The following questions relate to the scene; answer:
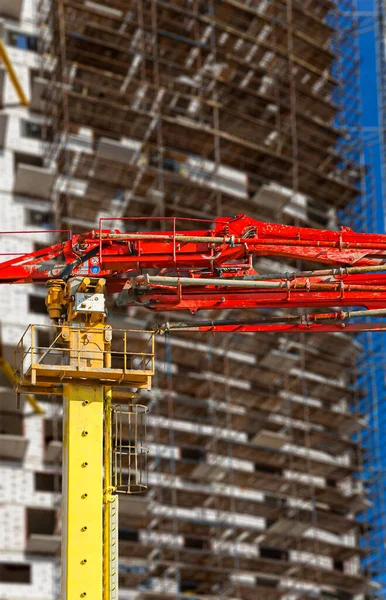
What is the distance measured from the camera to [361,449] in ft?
206

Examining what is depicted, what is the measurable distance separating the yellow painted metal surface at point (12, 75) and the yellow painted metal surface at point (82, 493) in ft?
105

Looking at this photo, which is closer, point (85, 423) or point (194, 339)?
point (85, 423)

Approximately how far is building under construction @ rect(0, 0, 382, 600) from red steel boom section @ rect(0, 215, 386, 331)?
75.7 ft

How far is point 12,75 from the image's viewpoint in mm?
55812

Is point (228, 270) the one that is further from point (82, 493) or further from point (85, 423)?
point (82, 493)

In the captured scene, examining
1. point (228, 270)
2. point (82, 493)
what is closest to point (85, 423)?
point (82, 493)

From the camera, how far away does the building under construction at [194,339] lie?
52.4 meters

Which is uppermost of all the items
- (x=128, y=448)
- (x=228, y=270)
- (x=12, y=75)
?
(x=12, y=75)

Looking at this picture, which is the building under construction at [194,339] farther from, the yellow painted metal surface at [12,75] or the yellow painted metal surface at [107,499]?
the yellow painted metal surface at [107,499]

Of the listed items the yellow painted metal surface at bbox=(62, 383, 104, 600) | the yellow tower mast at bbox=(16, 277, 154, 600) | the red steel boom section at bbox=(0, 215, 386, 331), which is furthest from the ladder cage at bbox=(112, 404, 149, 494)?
the red steel boom section at bbox=(0, 215, 386, 331)

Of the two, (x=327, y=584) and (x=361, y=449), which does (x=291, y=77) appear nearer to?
(x=361, y=449)

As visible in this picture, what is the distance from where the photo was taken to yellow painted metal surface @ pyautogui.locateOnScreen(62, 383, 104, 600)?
24.3 metres

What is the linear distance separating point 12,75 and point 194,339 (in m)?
13.8

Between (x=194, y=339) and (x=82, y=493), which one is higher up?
(x=194, y=339)
